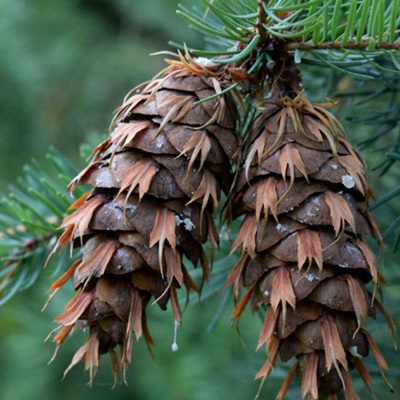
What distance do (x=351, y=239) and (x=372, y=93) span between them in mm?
368

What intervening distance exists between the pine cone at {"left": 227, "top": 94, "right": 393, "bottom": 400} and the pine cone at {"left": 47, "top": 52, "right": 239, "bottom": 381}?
51 millimetres

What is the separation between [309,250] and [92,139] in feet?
1.93

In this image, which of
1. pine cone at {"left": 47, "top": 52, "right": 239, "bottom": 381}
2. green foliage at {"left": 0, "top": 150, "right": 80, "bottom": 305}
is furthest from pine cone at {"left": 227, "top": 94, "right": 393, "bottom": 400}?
green foliage at {"left": 0, "top": 150, "right": 80, "bottom": 305}

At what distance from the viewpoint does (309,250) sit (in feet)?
2.03

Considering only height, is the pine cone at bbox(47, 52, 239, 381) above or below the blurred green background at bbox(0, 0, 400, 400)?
above

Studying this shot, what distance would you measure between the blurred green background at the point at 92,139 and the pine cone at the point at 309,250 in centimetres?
11

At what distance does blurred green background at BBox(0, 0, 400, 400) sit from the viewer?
1.25 m

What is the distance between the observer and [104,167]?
678mm

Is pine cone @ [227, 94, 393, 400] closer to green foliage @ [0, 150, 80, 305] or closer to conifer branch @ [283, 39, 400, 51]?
conifer branch @ [283, 39, 400, 51]

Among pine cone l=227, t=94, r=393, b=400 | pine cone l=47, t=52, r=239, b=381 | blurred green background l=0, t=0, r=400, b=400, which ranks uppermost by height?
pine cone l=47, t=52, r=239, b=381

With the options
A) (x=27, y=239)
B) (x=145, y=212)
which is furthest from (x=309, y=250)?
(x=27, y=239)

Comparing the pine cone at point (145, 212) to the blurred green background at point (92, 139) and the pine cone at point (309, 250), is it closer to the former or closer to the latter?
the pine cone at point (309, 250)

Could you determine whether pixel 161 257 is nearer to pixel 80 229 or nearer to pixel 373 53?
pixel 80 229

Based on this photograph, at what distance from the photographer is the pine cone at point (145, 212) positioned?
63 cm
